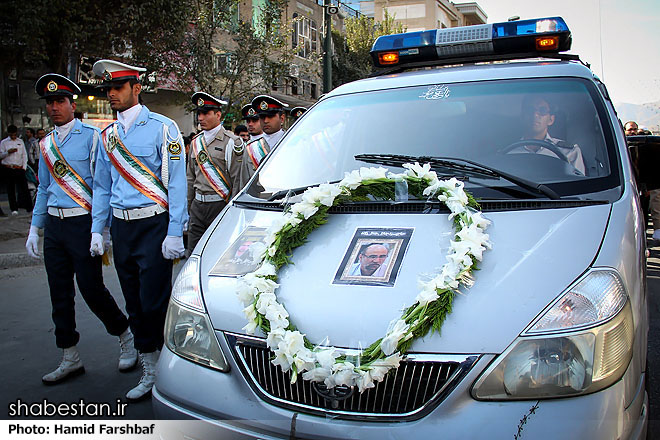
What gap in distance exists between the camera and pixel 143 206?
13.2 feet

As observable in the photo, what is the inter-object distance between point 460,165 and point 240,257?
1.11 m

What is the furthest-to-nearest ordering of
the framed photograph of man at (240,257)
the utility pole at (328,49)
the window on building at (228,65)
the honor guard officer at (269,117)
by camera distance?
the window on building at (228,65), the utility pole at (328,49), the honor guard officer at (269,117), the framed photograph of man at (240,257)

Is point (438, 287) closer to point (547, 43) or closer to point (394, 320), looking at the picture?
point (394, 320)

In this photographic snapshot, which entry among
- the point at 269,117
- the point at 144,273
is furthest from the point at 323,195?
the point at 269,117

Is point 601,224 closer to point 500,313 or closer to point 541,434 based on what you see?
point 500,313

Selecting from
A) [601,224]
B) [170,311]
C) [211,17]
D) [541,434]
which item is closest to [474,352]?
[541,434]

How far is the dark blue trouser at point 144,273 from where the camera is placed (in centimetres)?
395

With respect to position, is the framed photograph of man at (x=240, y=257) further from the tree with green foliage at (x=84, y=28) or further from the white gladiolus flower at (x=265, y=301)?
the tree with green foliage at (x=84, y=28)

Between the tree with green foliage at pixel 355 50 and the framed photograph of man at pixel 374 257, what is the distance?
30209mm

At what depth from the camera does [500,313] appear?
2000mm

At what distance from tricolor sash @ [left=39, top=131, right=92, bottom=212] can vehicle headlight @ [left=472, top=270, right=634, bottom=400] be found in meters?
3.41

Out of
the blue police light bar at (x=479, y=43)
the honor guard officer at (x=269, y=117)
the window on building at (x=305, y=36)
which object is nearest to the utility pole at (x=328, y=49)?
the honor guard officer at (x=269, y=117)

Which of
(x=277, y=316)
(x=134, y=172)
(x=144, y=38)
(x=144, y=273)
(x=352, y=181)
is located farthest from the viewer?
(x=144, y=38)

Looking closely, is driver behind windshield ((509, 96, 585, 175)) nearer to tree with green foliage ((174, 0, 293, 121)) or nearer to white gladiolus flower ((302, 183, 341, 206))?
white gladiolus flower ((302, 183, 341, 206))
